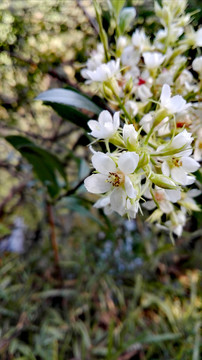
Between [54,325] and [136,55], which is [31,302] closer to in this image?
[54,325]

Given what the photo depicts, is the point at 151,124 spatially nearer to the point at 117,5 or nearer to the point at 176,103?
the point at 176,103

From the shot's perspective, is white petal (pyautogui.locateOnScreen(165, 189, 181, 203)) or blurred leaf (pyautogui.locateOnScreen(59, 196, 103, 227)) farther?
blurred leaf (pyautogui.locateOnScreen(59, 196, 103, 227))


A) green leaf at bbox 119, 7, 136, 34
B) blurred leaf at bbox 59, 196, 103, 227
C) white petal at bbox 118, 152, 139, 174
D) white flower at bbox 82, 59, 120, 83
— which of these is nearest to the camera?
white petal at bbox 118, 152, 139, 174

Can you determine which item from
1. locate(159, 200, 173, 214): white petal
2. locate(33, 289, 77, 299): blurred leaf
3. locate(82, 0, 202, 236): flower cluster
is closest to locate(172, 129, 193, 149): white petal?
locate(82, 0, 202, 236): flower cluster

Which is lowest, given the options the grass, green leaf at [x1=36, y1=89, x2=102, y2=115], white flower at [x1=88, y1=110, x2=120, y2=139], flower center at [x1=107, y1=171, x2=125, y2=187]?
the grass

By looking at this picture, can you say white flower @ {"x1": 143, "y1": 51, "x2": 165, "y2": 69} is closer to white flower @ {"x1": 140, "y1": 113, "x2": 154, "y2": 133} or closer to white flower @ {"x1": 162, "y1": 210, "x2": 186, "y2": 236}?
white flower @ {"x1": 140, "y1": 113, "x2": 154, "y2": 133}

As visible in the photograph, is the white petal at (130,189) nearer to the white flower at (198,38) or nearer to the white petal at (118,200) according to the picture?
the white petal at (118,200)
